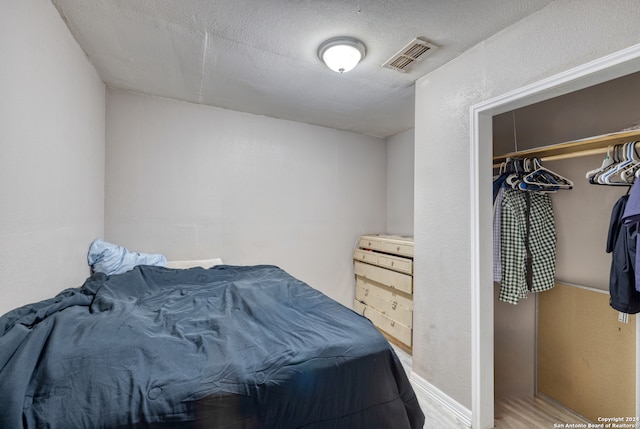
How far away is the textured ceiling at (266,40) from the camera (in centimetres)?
146

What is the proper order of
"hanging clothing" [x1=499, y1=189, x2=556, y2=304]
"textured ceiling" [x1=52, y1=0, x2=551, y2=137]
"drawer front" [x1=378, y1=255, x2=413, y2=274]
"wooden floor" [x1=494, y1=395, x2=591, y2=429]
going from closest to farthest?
"textured ceiling" [x1=52, y1=0, x2=551, y2=137] < "wooden floor" [x1=494, y1=395, x2=591, y2=429] < "hanging clothing" [x1=499, y1=189, x2=556, y2=304] < "drawer front" [x1=378, y1=255, x2=413, y2=274]

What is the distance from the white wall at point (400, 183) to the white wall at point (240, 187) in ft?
0.43

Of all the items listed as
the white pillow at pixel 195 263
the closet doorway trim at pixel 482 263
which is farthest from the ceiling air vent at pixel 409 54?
the white pillow at pixel 195 263

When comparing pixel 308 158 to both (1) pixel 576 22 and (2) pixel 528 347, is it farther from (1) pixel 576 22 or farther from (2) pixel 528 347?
(2) pixel 528 347

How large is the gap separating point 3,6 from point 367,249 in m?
3.20

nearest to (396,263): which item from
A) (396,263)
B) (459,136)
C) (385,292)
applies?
(396,263)

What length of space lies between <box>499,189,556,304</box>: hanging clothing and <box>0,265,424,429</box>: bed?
1.26 metres

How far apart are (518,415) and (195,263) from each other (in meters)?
2.74

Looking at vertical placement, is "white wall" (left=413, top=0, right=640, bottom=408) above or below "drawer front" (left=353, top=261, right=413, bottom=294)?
above

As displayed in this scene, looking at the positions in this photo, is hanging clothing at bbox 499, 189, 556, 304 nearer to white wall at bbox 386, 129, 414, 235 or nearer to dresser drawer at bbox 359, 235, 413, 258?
dresser drawer at bbox 359, 235, 413, 258

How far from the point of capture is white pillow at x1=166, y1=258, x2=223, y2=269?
254 cm

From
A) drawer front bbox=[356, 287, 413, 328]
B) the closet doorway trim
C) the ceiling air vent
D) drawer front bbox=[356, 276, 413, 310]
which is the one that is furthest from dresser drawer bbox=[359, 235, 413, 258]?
the ceiling air vent

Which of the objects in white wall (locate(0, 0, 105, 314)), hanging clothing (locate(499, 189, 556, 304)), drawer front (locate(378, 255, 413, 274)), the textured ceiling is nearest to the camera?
white wall (locate(0, 0, 105, 314))

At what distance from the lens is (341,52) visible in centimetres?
174
